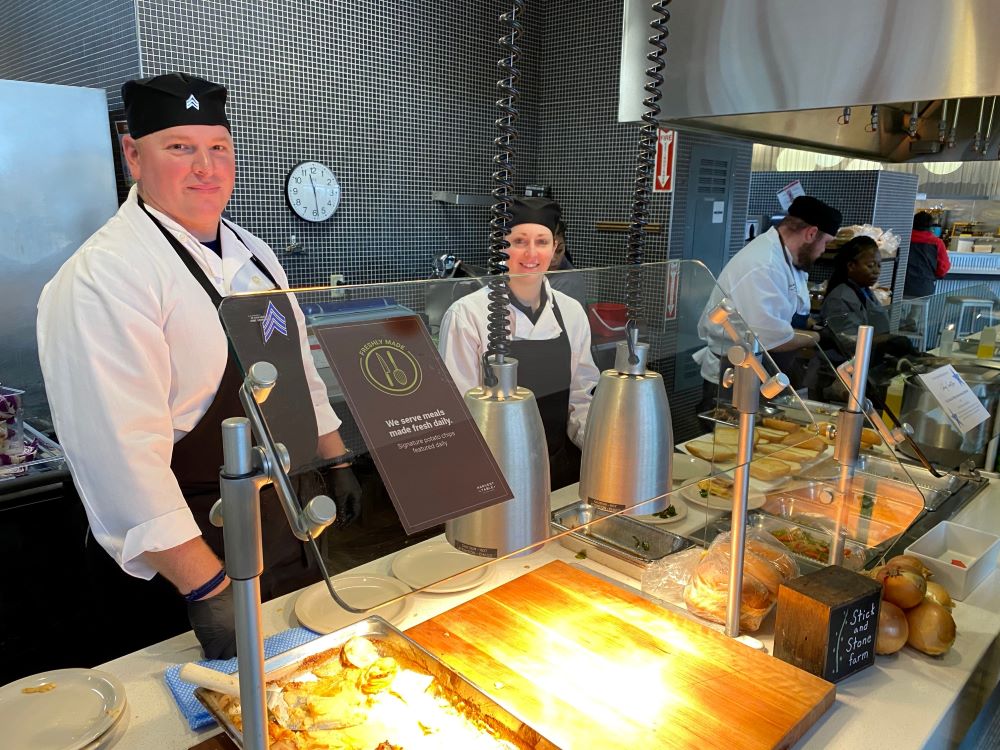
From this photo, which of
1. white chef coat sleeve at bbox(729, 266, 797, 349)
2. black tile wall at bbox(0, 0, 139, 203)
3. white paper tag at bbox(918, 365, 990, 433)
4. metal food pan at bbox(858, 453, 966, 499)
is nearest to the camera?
metal food pan at bbox(858, 453, 966, 499)

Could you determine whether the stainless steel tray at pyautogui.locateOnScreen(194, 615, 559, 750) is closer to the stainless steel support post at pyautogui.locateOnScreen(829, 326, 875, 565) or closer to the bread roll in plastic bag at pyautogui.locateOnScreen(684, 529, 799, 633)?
the bread roll in plastic bag at pyautogui.locateOnScreen(684, 529, 799, 633)

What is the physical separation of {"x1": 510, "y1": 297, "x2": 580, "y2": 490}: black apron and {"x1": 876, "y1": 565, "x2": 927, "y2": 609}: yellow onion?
A: 0.79 metres

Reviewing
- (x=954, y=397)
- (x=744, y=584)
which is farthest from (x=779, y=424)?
(x=954, y=397)

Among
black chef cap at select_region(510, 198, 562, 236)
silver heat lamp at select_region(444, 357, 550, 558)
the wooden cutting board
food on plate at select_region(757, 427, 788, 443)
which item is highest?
black chef cap at select_region(510, 198, 562, 236)

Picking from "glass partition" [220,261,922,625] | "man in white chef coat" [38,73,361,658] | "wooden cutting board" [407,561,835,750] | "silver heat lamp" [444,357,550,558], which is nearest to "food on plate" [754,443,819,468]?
"glass partition" [220,261,922,625]

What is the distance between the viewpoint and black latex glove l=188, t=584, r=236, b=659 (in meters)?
1.19

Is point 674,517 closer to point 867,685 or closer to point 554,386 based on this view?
point 867,685

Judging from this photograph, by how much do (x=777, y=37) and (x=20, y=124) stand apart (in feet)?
8.55

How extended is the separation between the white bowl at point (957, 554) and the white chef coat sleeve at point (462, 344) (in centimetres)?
118

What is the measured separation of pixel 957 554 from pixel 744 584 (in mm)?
565

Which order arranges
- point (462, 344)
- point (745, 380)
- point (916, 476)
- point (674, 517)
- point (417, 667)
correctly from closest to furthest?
point (462, 344) < point (745, 380) < point (417, 667) < point (674, 517) < point (916, 476)

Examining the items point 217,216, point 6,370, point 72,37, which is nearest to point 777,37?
point 217,216

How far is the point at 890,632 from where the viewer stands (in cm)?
120

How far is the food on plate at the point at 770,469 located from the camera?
1.24m
